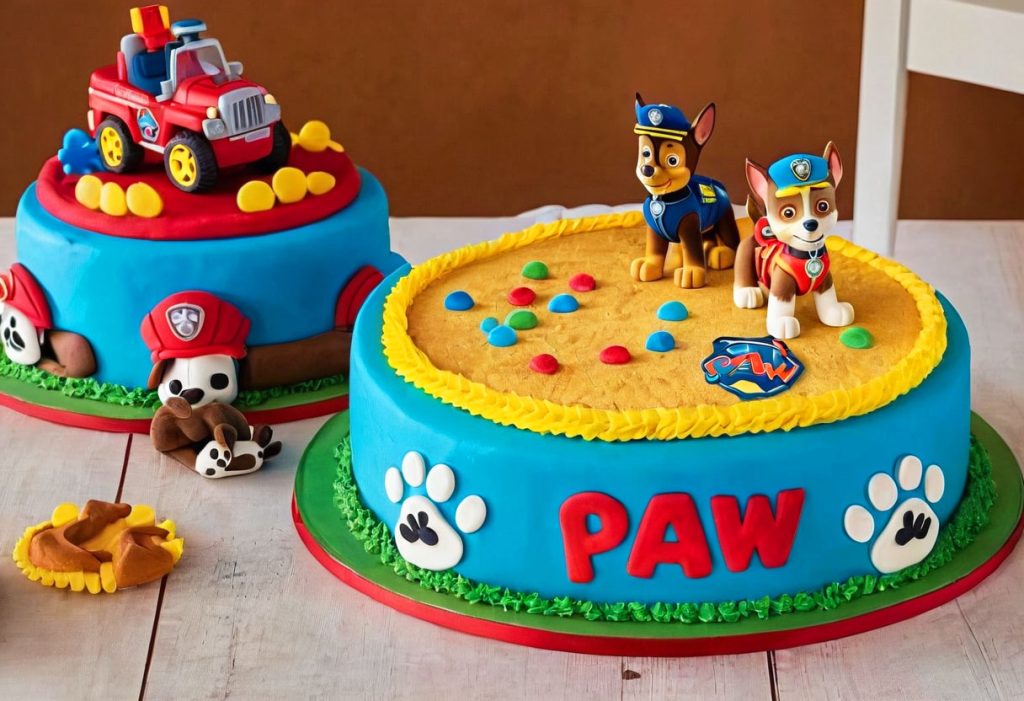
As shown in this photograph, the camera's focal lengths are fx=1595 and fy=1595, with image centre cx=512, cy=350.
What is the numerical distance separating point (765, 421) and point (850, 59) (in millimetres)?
1869

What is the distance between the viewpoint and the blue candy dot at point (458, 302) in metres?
2.42

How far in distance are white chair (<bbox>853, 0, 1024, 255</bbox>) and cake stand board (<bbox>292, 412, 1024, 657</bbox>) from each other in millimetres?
979

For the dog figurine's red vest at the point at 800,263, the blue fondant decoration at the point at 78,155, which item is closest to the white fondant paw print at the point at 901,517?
the dog figurine's red vest at the point at 800,263

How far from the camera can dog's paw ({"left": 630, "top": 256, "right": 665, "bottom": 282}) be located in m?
2.48

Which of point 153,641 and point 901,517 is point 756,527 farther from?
point 153,641

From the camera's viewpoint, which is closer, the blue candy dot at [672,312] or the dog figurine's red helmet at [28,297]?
the blue candy dot at [672,312]

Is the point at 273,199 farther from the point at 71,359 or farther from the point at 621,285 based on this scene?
the point at 621,285

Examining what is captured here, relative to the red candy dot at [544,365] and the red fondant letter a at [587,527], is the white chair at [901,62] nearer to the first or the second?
the red candy dot at [544,365]

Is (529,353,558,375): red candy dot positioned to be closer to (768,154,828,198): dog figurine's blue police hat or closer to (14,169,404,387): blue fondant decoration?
(768,154,828,198): dog figurine's blue police hat

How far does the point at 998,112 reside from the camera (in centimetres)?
368

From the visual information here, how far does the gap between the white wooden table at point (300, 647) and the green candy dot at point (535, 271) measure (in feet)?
1.69

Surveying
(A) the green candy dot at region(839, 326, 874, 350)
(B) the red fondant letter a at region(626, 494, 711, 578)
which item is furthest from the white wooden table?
(A) the green candy dot at region(839, 326, 874, 350)

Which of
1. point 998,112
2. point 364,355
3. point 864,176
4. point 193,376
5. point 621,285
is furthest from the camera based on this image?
point 998,112

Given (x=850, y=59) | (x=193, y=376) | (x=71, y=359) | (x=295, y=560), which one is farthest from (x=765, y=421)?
(x=850, y=59)
